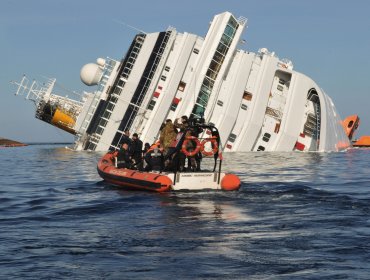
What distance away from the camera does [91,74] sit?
164ft

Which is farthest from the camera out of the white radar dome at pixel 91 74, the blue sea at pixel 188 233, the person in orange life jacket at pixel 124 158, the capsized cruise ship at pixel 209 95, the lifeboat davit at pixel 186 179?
the white radar dome at pixel 91 74

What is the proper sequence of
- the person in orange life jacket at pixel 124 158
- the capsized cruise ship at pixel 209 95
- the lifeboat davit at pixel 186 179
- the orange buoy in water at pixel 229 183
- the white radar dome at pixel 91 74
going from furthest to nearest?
1. the white radar dome at pixel 91 74
2. the capsized cruise ship at pixel 209 95
3. the person in orange life jacket at pixel 124 158
4. the orange buoy in water at pixel 229 183
5. the lifeboat davit at pixel 186 179

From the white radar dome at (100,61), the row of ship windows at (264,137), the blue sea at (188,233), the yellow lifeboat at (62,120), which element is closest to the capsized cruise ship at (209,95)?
the row of ship windows at (264,137)

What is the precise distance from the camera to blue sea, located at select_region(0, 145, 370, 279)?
373 inches

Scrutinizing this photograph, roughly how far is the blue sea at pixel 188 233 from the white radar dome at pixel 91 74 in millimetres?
29286

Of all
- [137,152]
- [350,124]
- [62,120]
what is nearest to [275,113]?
[350,124]

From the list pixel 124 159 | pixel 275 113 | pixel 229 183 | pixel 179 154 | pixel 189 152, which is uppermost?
pixel 275 113

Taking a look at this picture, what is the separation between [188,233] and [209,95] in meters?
29.0

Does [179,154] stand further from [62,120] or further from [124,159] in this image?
[62,120]

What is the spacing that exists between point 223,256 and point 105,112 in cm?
3198

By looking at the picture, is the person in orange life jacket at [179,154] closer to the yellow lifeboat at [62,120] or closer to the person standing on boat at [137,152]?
the person standing on boat at [137,152]

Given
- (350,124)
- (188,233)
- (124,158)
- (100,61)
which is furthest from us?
(350,124)

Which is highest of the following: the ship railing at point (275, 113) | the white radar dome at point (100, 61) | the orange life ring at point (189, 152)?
the ship railing at point (275, 113)

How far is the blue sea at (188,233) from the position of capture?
31.1 ft
